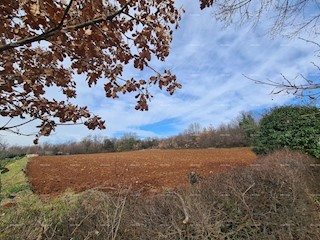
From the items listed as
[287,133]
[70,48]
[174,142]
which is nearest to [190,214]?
[70,48]

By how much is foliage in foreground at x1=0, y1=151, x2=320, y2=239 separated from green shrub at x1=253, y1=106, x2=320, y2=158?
4.23m

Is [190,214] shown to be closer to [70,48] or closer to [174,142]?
[70,48]

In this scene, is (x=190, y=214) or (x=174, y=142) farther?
(x=174, y=142)

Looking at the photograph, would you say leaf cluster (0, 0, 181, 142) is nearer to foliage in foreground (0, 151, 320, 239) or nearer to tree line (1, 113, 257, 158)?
foliage in foreground (0, 151, 320, 239)

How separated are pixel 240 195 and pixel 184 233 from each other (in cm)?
126

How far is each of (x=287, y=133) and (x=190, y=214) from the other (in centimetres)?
701

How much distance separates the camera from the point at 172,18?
2.49 metres

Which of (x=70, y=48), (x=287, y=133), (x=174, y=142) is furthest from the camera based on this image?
(x=174, y=142)

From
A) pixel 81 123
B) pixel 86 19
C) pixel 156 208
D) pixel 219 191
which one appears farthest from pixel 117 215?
pixel 86 19

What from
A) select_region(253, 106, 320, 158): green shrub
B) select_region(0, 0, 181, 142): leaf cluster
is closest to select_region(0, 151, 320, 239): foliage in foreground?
select_region(0, 0, 181, 142): leaf cluster

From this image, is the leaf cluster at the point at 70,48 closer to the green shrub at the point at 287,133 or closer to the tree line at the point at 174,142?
the green shrub at the point at 287,133

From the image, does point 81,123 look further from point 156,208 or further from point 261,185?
point 261,185

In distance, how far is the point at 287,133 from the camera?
9.17 m

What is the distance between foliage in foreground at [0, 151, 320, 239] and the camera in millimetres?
3068
